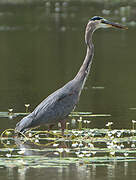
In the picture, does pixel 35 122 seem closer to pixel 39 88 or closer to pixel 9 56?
pixel 39 88

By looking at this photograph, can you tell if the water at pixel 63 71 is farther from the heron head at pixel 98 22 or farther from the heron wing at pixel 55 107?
the heron head at pixel 98 22

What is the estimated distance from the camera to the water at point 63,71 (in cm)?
866

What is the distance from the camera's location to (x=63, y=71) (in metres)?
19.1

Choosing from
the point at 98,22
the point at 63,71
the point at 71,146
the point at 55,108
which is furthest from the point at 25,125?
Answer: the point at 63,71

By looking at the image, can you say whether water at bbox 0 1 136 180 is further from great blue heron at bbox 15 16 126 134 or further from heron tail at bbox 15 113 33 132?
great blue heron at bbox 15 16 126 134

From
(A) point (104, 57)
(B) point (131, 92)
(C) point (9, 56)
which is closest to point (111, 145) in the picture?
(B) point (131, 92)

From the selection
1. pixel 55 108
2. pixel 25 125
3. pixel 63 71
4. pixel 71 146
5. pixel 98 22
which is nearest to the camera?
pixel 71 146

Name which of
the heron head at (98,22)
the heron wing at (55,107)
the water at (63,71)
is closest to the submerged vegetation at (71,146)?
the water at (63,71)

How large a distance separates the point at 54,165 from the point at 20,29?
984 inches

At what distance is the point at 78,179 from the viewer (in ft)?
26.4

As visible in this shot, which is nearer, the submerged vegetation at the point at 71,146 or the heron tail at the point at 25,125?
the submerged vegetation at the point at 71,146

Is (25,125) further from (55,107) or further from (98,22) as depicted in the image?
(98,22)

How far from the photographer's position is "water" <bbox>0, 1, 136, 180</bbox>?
8656 mm

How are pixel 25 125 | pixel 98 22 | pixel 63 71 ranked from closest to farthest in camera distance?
pixel 25 125, pixel 98 22, pixel 63 71
